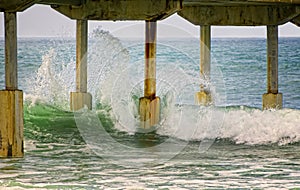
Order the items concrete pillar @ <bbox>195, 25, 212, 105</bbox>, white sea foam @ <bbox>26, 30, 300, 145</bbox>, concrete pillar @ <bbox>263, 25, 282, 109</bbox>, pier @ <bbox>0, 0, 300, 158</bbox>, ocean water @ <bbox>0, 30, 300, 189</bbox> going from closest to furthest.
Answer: ocean water @ <bbox>0, 30, 300, 189</bbox>, pier @ <bbox>0, 0, 300, 158</bbox>, white sea foam @ <bbox>26, 30, 300, 145</bbox>, concrete pillar @ <bbox>263, 25, 282, 109</bbox>, concrete pillar @ <bbox>195, 25, 212, 105</bbox>

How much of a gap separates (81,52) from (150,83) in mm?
3155

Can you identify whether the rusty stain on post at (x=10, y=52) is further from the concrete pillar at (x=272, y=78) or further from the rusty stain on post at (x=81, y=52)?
the concrete pillar at (x=272, y=78)

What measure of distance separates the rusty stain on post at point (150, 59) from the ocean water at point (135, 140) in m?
0.91

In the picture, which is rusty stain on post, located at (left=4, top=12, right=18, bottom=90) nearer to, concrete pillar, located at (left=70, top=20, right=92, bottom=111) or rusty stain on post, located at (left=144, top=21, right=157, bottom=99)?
rusty stain on post, located at (left=144, top=21, right=157, bottom=99)

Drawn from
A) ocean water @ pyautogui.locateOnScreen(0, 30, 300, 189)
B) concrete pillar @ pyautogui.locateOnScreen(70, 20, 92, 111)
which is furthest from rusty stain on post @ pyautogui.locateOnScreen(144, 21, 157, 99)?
concrete pillar @ pyautogui.locateOnScreen(70, 20, 92, 111)

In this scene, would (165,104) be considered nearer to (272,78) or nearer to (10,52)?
(272,78)

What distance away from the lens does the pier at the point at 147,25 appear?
16.3 m

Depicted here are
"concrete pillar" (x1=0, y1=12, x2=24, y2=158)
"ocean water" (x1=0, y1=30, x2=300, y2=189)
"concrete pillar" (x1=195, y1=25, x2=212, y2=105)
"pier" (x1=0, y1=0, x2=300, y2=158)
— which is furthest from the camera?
"concrete pillar" (x1=195, y1=25, x2=212, y2=105)

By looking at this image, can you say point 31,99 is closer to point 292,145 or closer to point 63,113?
point 63,113

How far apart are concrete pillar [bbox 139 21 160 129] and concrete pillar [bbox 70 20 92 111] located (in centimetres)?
Result: 291

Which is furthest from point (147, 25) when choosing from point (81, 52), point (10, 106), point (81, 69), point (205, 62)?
point (205, 62)

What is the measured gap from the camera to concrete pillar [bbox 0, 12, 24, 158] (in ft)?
52.9

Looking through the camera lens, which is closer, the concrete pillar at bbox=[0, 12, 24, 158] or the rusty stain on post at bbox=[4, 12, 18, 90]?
A: the concrete pillar at bbox=[0, 12, 24, 158]

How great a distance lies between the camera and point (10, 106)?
16109 millimetres
